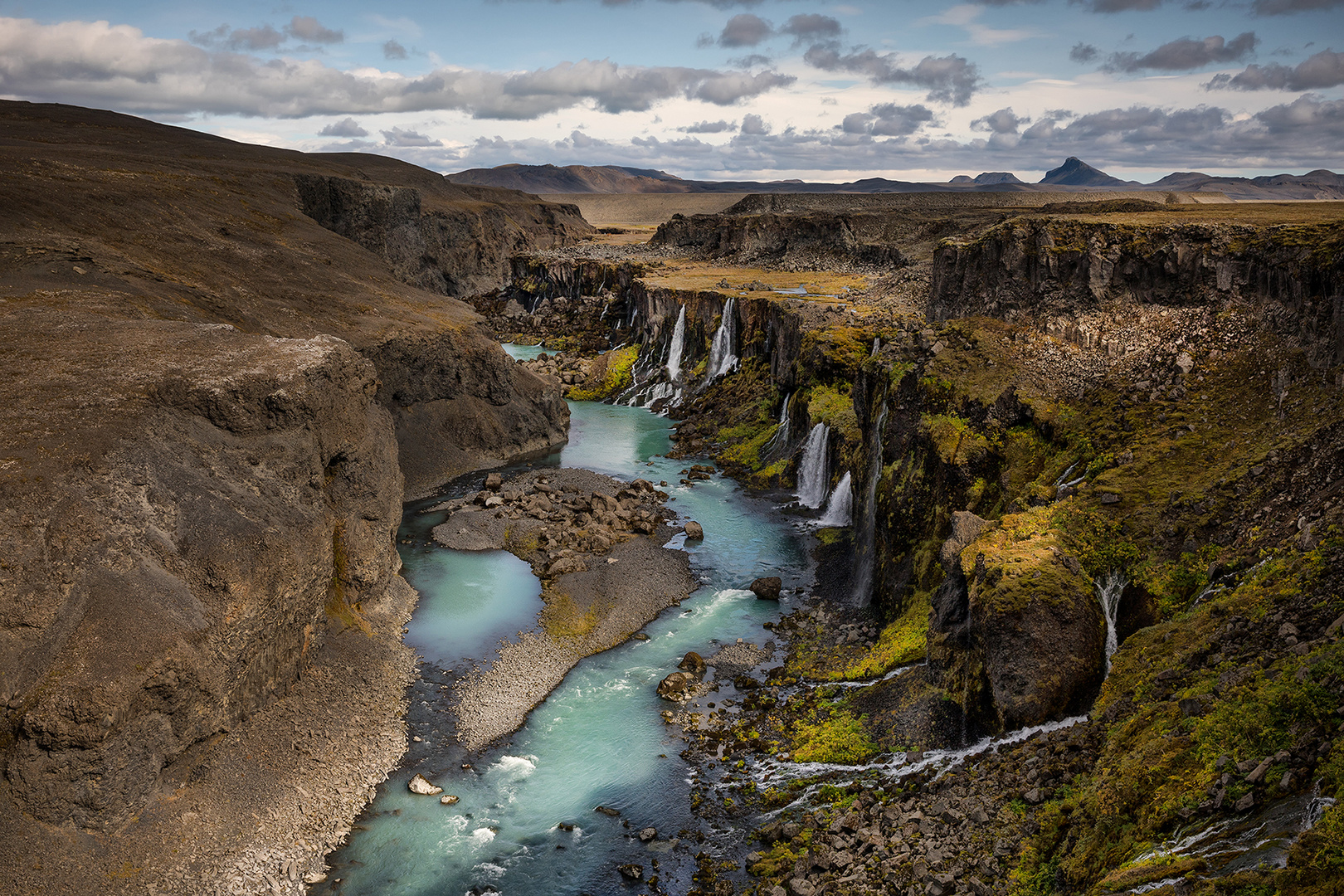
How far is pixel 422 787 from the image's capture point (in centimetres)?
2519

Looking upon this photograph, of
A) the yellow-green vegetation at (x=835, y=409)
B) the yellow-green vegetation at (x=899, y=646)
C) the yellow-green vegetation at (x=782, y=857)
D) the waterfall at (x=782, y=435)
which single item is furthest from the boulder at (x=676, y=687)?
the waterfall at (x=782, y=435)

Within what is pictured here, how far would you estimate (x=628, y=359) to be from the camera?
83938 millimetres

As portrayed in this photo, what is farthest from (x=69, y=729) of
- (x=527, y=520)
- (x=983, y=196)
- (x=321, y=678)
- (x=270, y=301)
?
(x=983, y=196)

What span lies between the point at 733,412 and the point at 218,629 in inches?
1817

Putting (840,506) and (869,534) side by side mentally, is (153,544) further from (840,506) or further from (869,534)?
(840,506)

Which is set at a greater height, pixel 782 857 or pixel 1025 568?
pixel 1025 568

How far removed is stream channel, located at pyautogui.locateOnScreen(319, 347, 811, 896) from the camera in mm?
22422

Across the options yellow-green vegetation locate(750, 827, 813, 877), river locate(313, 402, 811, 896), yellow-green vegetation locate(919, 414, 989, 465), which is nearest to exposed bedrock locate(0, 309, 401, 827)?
river locate(313, 402, 811, 896)

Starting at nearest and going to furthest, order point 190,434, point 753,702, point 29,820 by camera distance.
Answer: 1. point 29,820
2. point 190,434
3. point 753,702

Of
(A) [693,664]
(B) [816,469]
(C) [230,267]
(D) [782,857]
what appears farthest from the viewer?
(B) [816,469]

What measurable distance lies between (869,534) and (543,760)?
1837 cm

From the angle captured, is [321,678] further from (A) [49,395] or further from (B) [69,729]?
(A) [49,395]

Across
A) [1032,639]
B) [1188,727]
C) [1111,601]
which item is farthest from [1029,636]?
[1188,727]

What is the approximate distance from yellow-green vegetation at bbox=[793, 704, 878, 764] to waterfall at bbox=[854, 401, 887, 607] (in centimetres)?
889
